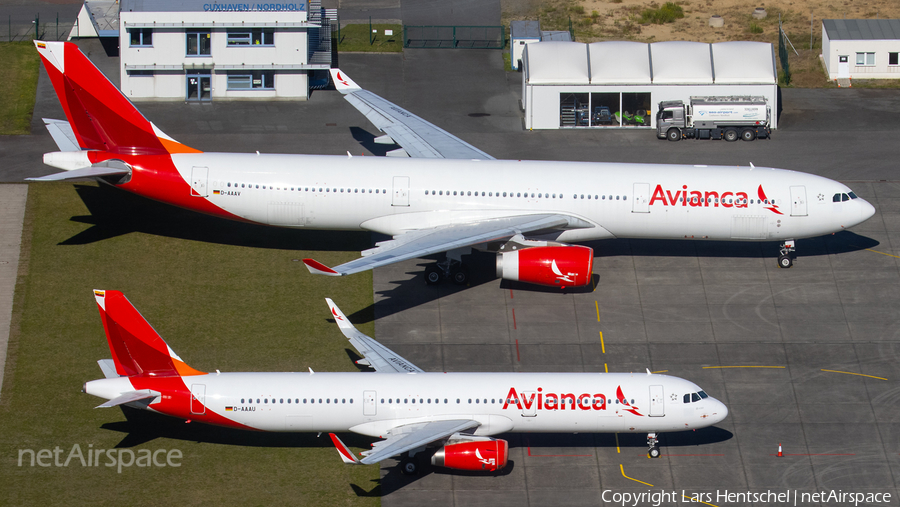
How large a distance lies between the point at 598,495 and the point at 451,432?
6.79 metres

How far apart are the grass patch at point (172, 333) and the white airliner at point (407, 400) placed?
2.44 m

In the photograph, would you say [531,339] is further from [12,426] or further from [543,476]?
[12,426]

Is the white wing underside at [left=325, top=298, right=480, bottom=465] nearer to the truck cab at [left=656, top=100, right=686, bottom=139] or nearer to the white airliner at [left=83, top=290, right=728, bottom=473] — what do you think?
the white airliner at [left=83, top=290, right=728, bottom=473]

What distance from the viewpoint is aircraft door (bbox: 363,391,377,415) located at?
43.8m

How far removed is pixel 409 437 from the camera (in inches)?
1689

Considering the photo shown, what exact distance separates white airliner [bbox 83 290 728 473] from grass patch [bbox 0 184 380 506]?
8.00 ft

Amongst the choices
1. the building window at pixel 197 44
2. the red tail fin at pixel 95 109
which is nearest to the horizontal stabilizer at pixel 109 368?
the red tail fin at pixel 95 109

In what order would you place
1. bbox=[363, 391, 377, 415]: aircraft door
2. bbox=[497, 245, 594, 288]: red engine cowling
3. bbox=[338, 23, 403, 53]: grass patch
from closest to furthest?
bbox=[363, 391, 377, 415]: aircraft door, bbox=[497, 245, 594, 288]: red engine cowling, bbox=[338, 23, 403, 53]: grass patch

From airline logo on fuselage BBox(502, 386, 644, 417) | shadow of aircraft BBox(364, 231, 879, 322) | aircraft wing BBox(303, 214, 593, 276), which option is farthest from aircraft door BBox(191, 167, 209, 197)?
airline logo on fuselage BBox(502, 386, 644, 417)

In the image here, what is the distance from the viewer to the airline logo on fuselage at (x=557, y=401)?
43938 millimetres

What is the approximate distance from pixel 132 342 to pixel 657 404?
2077cm

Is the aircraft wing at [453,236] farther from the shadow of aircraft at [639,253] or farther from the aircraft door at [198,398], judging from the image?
the aircraft door at [198,398]

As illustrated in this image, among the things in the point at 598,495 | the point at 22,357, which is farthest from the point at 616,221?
the point at 22,357

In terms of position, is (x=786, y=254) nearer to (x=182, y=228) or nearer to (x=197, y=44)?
(x=182, y=228)
